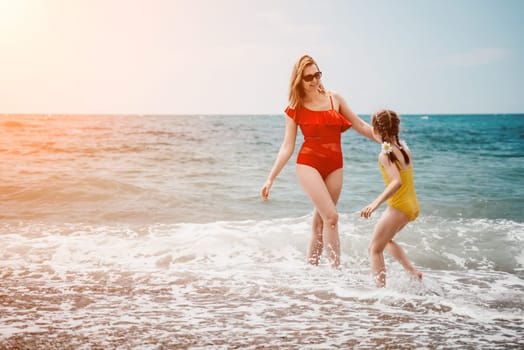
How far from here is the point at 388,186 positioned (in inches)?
173

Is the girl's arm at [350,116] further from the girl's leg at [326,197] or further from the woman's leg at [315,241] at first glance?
the woman's leg at [315,241]


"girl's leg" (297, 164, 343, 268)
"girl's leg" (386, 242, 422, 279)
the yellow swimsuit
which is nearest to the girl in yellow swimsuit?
the yellow swimsuit

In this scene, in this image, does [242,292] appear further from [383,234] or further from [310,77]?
[310,77]

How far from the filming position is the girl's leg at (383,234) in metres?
4.62

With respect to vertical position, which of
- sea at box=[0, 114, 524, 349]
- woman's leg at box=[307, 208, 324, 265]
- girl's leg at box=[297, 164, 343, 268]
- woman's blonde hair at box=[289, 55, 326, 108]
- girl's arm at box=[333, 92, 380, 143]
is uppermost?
woman's blonde hair at box=[289, 55, 326, 108]

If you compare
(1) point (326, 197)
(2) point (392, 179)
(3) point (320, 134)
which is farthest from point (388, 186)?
(3) point (320, 134)

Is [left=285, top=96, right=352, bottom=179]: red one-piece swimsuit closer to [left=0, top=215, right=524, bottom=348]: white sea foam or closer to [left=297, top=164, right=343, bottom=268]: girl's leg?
[left=297, top=164, right=343, bottom=268]: girl's leg

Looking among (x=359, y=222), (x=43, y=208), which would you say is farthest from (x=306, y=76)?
(x=43, y=208)

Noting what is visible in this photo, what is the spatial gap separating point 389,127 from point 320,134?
29.5 inches

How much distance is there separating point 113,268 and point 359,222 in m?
4.71

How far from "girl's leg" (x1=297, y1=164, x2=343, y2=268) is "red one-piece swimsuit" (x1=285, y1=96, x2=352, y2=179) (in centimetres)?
9

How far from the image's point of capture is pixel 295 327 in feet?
12.4

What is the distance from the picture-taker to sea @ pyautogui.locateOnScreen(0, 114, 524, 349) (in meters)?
3.68

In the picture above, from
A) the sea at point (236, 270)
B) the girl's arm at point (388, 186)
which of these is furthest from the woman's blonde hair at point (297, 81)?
the sea at point (236, 270)
